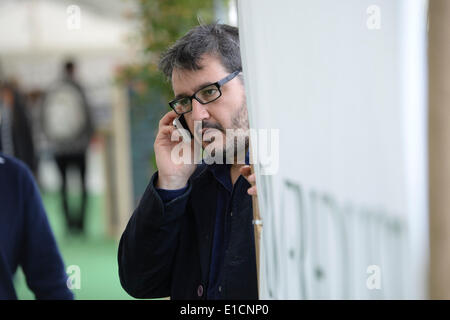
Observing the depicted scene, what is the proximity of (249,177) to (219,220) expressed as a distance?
211mm

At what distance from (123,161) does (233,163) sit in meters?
4.90

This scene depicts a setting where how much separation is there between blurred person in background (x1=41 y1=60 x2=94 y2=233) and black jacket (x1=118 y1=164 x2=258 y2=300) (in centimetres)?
453

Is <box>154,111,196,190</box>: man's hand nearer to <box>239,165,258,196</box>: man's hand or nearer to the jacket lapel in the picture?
the jacket lapel

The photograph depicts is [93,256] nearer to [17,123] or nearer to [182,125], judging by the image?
[17,123]

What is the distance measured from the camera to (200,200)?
74.1 inches

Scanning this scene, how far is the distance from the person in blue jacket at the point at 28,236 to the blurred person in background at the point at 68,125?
3997 millimetres

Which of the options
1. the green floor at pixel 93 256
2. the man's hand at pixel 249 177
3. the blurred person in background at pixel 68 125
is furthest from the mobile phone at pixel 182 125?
the blurred person in background at pixel 68 125

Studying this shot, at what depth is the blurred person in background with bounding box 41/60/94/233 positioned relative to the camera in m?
6.36

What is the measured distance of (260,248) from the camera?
5.31 ft

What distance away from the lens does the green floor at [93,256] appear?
4266 mm

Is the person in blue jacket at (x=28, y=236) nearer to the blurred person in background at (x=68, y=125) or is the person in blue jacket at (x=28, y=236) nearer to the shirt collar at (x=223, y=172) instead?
the shirt collar at (x=223, y=172)

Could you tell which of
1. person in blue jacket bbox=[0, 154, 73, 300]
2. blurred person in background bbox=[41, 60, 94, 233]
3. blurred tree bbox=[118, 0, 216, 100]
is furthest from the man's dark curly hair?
blurred person in background bbox=[41, 60, 94, 233]
